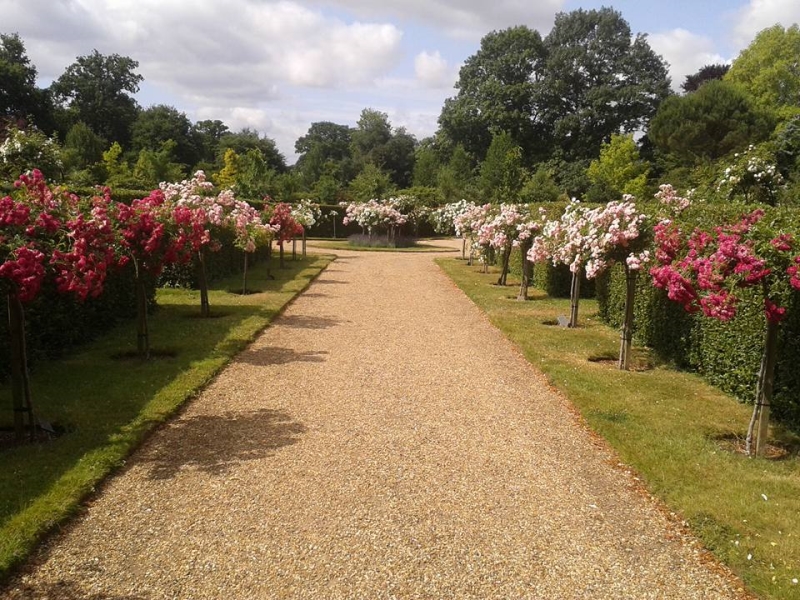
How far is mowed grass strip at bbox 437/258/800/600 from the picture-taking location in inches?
167

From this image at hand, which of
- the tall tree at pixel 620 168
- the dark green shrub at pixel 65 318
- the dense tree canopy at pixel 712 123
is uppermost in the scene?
the dense tree canopy at pixel 712 123

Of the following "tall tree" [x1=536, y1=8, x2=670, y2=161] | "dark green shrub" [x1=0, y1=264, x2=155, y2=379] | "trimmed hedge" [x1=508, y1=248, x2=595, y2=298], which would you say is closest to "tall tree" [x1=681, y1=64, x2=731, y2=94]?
"tall tree" [x1=536, y1=8, x2=670, y2=161]

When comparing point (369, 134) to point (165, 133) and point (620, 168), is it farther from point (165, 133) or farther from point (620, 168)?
point (620, 168)

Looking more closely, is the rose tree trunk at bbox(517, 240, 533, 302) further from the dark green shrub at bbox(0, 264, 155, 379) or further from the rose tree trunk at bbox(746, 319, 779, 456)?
the rose tree trunk at bbox(746, 319, 779, 456)

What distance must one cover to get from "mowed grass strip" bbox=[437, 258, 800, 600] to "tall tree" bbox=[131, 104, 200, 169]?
59.7m

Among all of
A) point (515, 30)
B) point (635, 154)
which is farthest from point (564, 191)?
point (515, 30)

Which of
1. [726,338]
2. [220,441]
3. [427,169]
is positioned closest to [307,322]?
[220,441]

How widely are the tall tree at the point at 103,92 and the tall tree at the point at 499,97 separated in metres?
36.1

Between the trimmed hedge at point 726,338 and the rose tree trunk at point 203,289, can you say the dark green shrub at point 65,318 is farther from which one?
the trimmed hedge at point 726,338

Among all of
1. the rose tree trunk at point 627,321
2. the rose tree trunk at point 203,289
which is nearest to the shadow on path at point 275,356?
the rose tree trunk at point 203,289

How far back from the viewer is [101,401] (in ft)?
Answer: 23.2

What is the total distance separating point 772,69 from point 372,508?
170 feet

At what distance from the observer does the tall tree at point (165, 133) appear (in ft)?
213

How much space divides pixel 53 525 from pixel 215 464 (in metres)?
1.43
